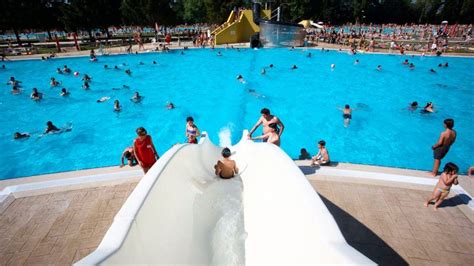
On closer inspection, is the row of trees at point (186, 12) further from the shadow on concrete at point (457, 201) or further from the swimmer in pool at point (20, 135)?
the shadow on concrete at point (457, 201)

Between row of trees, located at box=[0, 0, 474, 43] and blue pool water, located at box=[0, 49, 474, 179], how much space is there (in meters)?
12.3

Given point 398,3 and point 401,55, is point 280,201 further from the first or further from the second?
point 398,3

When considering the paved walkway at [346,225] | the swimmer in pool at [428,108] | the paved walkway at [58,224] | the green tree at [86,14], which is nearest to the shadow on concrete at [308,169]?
the paved walkway at [346,225]

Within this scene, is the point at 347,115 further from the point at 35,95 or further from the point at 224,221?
the point at 35,95

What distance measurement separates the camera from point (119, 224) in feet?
7.83

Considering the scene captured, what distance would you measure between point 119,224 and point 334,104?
512 inches

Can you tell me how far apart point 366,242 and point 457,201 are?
2.15m

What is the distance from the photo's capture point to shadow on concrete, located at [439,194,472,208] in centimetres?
453

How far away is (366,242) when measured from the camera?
Answer: 3.76m

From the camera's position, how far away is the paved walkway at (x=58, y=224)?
364cm

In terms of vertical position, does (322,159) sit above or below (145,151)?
A: below

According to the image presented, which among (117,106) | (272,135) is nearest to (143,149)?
(272,135)

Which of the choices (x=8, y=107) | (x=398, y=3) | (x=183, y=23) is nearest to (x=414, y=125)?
(x=8, y=107)

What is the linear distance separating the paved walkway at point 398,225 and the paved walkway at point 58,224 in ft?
11.9
